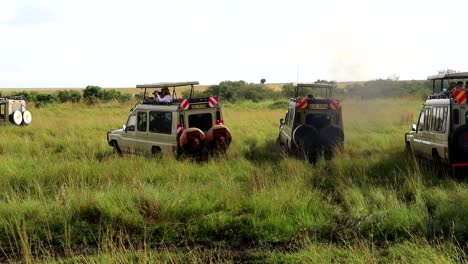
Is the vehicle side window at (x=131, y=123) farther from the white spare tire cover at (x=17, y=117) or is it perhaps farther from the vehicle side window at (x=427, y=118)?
the white spare tire cover at (x=17, y=117)

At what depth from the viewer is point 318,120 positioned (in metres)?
13.0

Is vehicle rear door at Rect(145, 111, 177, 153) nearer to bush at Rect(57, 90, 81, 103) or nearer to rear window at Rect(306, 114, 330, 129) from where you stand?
rear window at Rect(306, 114, 330, 129)

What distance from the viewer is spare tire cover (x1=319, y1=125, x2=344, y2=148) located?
12.1 m

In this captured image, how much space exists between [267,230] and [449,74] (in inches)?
249

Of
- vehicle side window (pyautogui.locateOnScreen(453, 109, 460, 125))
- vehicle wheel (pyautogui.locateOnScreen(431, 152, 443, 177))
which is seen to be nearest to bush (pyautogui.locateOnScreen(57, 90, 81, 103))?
vehicle wheel (pyautogui.locateOnScreen(431, 152, 443, 177))

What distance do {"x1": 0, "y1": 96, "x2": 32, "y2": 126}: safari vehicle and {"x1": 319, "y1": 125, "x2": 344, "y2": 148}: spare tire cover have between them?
1672cm

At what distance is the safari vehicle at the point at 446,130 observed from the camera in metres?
9.25

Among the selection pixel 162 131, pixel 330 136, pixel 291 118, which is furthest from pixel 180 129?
pixel 330 136

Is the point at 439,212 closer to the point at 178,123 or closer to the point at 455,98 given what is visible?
the point at 455,98

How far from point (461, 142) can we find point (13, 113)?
20501 mm

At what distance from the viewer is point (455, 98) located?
9562mm

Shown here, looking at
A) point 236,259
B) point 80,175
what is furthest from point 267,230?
point 80,175

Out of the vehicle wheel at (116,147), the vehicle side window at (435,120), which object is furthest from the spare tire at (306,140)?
the vehicle wheel at (116,147)

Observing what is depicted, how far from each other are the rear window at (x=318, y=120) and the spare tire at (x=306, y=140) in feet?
2.70
